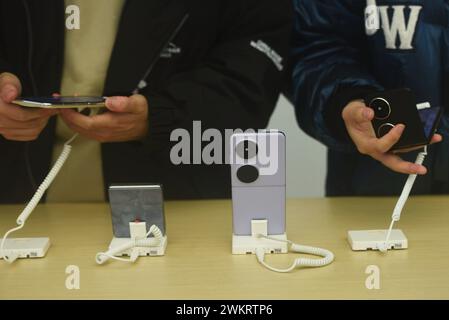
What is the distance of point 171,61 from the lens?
142 cm

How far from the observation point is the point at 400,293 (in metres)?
0.97

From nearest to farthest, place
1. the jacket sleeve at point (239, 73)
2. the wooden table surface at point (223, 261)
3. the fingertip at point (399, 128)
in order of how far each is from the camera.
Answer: the wooden table surface at point (223, 261) < the fingertip at point (399, 128) < the jacket sleeve at point (239, 73)

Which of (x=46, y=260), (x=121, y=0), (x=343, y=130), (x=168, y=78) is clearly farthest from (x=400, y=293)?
(x=121, y=0)

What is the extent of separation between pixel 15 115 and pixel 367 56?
82cm

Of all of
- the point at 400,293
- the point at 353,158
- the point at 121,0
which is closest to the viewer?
the point at 400,293

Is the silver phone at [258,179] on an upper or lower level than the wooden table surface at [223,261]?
upper

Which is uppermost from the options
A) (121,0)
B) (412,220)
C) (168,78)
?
(121,0)

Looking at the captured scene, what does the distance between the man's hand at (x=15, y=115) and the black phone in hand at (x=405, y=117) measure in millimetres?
627

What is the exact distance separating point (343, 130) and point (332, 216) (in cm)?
19

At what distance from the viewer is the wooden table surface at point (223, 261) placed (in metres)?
0.99

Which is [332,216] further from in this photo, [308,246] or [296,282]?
[296,282]

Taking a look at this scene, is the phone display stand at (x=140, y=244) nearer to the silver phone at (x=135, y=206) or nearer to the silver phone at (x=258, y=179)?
the silver phone at (x=135, y=206)

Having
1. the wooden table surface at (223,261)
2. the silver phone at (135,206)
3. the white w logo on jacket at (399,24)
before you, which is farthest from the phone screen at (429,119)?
the silver phone at (135,206)

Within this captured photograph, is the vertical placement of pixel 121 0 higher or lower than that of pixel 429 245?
higher
